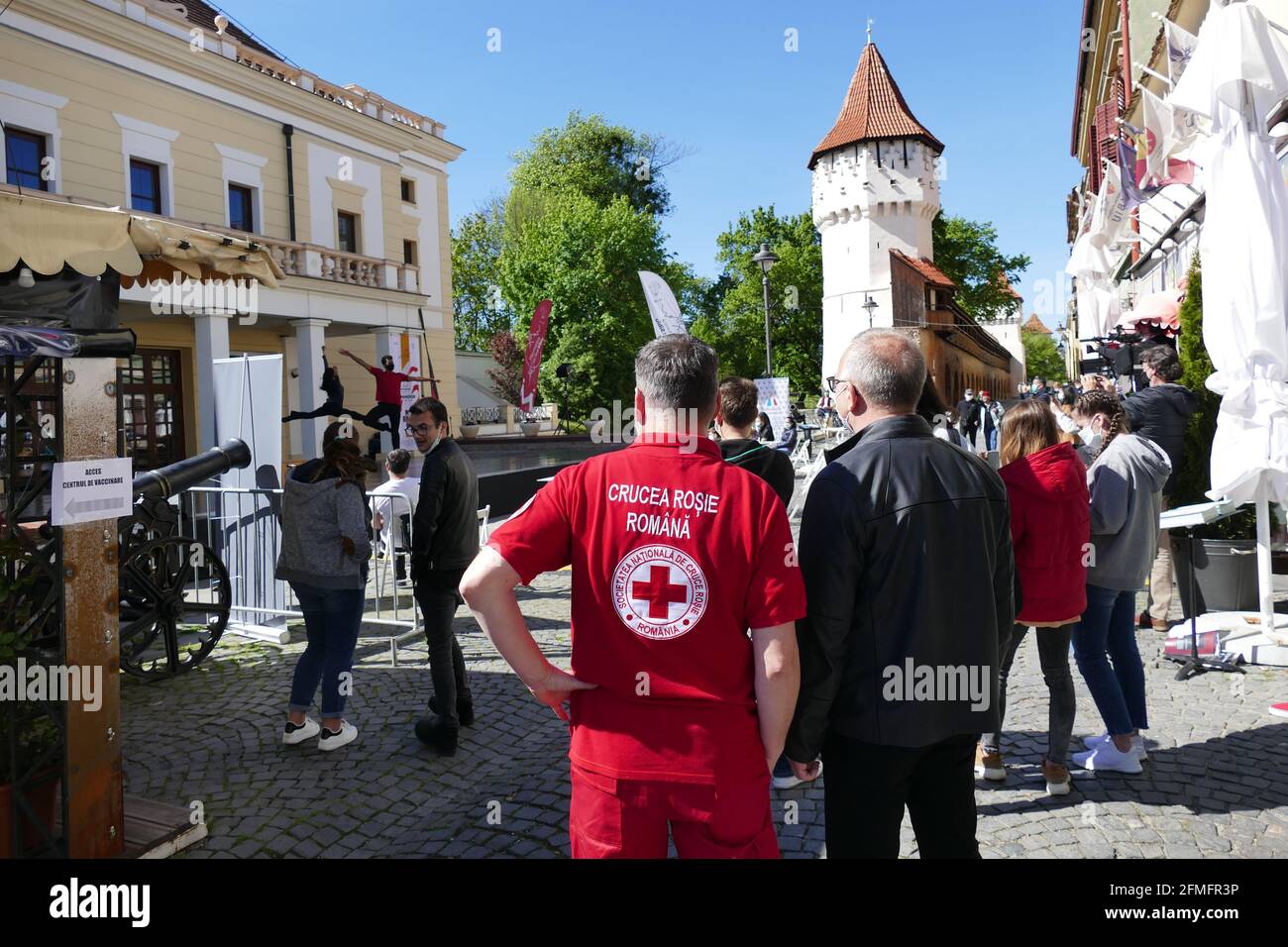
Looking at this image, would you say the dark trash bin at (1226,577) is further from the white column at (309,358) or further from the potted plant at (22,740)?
the white column at (309,358)

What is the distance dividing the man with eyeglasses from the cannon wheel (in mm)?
2699

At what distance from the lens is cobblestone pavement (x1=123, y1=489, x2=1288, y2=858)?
387 cm

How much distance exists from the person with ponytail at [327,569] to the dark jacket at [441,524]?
1.08ft

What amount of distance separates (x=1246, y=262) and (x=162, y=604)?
26.1 ft

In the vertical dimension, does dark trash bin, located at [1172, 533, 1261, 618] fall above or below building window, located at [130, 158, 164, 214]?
below

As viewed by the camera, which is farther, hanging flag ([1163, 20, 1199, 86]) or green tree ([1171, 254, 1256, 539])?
hanging flag ([1163, 20, 1199, 86])

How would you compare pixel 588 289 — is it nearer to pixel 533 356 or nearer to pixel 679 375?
pixel 533 356

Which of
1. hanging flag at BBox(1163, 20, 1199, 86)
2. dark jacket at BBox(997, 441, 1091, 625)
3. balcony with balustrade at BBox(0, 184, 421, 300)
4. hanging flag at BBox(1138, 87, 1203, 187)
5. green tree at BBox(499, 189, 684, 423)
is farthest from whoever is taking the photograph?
green tree at BBox(499, 189, 684, 423)

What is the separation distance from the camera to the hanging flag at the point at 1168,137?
42.0 ft

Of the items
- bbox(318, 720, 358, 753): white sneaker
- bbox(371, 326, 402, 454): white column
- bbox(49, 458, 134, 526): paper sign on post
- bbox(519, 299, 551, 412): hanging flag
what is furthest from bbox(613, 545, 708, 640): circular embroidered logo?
bbox(519, 299, 551, 412): hanging flag

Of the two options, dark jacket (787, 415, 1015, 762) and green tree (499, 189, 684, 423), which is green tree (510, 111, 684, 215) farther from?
dark jacket (787, 415, 1015, 762)

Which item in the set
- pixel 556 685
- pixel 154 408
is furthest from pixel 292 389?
pixel 556 685

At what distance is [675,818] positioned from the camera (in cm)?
219

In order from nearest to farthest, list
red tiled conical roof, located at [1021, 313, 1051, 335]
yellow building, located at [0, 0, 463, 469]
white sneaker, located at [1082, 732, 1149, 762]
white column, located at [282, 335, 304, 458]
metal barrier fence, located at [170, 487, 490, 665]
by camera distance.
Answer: white sneaker, located at [1082, 732, 1149, 762] → metal barrier fence, located at [170, 487, 490, 665] → yellow building, located at [0, 0, 463, 469] → white column, located at [282, 335, 304, 458] → red tiled conical roof, located at [1021, 313, 1051, 335]
